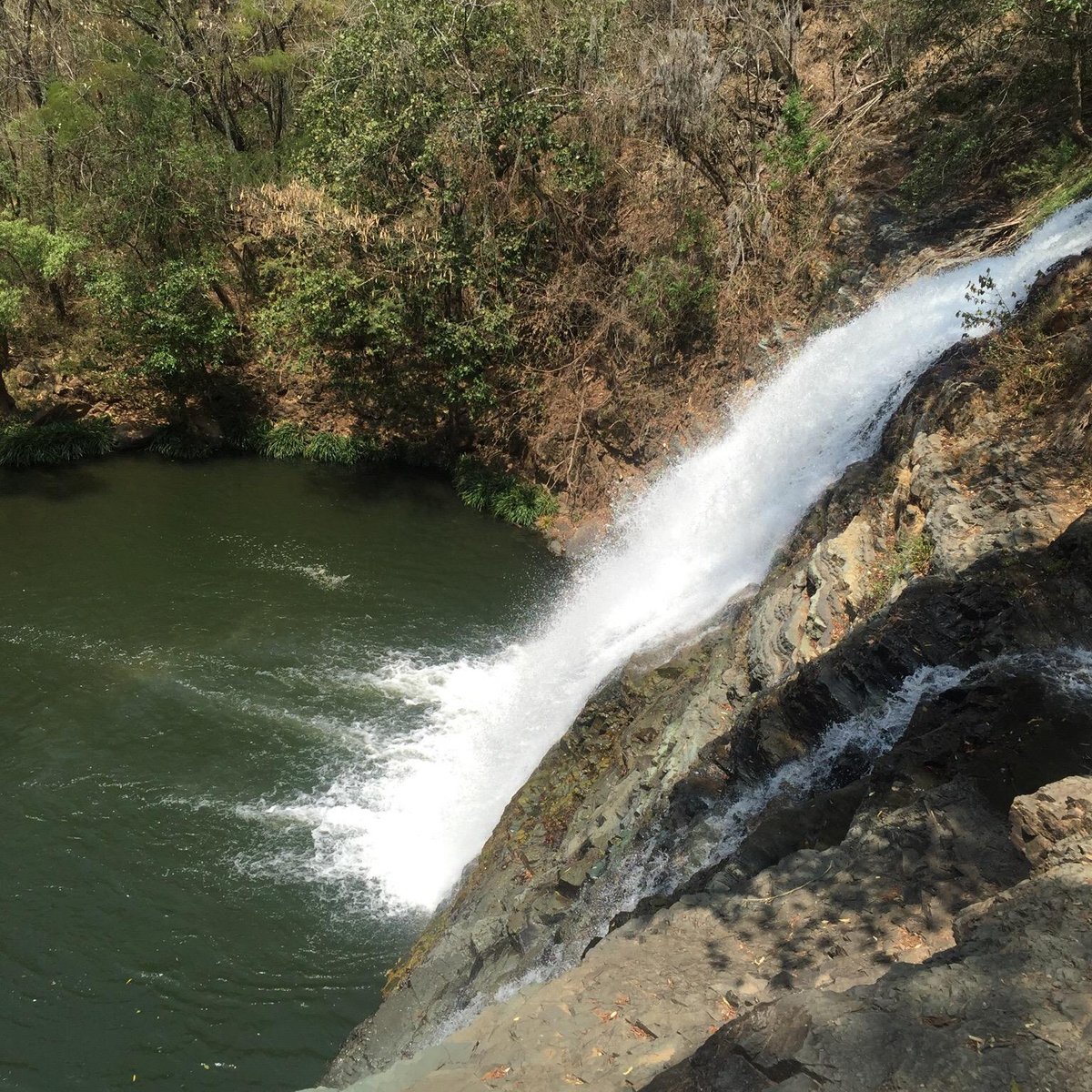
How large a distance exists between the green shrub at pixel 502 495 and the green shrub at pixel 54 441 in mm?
8263

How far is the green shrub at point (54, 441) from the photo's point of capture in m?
19.0

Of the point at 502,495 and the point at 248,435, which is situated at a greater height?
the point at 248,435

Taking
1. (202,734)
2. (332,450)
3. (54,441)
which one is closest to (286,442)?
(332,450)

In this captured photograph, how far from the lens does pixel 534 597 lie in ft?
49.9

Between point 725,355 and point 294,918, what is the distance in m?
12.6

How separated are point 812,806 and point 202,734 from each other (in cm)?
820

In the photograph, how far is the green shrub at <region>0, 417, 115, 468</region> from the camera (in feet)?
62.4

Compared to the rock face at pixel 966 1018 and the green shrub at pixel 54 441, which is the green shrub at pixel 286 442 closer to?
the green shrub at pixel 54 441

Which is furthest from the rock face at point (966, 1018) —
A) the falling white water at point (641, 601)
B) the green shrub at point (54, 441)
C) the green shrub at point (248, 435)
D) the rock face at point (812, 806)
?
the green shrub at point (54, 441)

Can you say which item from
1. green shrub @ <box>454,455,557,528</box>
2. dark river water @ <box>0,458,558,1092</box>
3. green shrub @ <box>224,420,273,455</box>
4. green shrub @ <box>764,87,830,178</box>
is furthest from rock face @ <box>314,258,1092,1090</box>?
green shrub @ <box>224,420,273,455</box>

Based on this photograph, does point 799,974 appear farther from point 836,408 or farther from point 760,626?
point 836,408

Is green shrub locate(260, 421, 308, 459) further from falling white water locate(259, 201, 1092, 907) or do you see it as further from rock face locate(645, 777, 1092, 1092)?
rock face locate(645, 777, 1092, 1092)

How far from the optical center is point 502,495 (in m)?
18.0

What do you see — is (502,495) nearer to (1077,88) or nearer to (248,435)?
(248,435)
